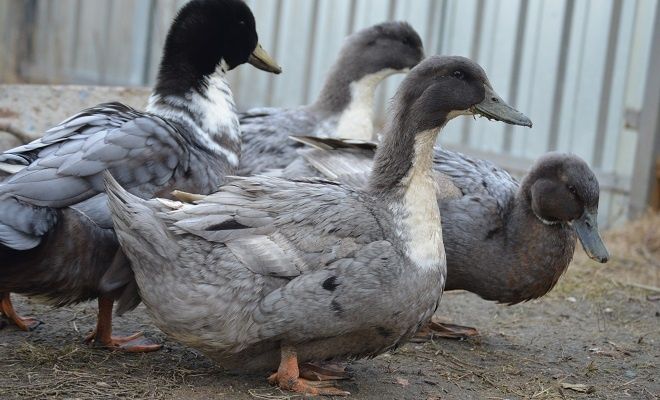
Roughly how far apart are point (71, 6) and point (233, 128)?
800 cm

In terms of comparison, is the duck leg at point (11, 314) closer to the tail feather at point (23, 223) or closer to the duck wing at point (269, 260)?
the tail feather at point (23, 223)

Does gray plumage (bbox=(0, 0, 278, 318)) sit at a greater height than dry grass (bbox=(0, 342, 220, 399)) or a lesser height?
greater

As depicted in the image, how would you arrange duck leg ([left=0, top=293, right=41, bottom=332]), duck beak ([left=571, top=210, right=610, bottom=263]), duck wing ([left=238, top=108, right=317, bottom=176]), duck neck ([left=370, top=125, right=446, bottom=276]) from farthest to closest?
duck wing ([left=238, top=108, right=317, bottom=176]) < duck beak ([left=571, top=210, right=610, bottom=263]) < duck leg ([left=0, top=293, right=41, bottom=332]) < duck neck ([left=370, top=125, right=446, bottom=276])

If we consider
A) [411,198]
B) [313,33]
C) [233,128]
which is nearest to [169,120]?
[233,128]

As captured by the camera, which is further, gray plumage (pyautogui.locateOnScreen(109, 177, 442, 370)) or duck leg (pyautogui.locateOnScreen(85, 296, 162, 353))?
duck leg (pyautogui.locateOnScreen(85, 296, 162, 353))

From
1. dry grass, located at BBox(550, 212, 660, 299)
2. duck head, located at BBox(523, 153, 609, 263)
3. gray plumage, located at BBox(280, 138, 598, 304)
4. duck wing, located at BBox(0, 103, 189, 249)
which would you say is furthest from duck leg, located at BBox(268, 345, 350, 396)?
dry grass, located at BBox(550, 212, 660, 299)

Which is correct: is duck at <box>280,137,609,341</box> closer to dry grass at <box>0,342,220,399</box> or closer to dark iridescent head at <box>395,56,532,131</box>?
dark iridescent head at <box>395,56,532,131</box>

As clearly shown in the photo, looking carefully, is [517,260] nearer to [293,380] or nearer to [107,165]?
[293,380]

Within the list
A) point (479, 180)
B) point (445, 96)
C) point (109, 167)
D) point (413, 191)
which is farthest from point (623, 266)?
point (109, 167)

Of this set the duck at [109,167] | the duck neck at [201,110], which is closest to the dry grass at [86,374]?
the duck at [109,167]

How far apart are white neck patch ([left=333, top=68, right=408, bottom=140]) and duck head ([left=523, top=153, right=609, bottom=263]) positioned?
6.25 ft

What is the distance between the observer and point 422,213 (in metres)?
4.29

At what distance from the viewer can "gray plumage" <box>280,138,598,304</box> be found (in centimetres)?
518

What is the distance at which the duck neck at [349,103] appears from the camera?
6.94 meters
